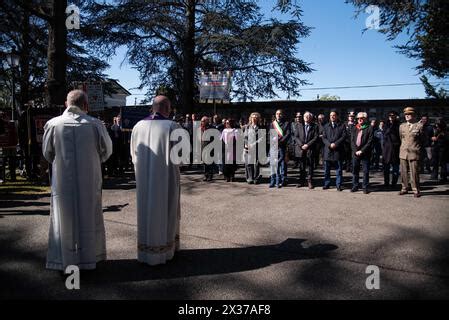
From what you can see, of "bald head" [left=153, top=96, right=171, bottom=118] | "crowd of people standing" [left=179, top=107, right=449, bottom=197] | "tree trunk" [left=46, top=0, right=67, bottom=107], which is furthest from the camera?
"tree trunk" [left=46, top=0, right=67, bottom=107]

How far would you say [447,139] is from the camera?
12.5 m

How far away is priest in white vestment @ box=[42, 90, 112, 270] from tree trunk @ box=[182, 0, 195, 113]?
1667 centimetres

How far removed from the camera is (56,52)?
11.1m

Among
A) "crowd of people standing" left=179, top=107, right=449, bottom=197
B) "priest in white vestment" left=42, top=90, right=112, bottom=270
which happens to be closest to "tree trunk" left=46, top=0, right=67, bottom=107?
"crowd of people standing" left=179, top=107, right=449, bottom=197

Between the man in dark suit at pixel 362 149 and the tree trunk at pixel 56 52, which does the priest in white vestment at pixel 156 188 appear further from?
the tree trunk at pixel 56 52

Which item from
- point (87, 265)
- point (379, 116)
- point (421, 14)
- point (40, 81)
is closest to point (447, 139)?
point (421, 14)

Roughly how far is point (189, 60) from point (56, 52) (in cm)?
1018

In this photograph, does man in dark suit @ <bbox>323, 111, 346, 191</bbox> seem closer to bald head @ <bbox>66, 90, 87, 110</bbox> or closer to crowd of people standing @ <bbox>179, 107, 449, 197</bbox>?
crowd of people standing @ <bbox>179, 107, 449, 197</bbox>

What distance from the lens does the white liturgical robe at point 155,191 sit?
13.9 ft

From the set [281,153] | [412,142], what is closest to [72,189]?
[281,153]

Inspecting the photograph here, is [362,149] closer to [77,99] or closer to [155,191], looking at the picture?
[155,191]

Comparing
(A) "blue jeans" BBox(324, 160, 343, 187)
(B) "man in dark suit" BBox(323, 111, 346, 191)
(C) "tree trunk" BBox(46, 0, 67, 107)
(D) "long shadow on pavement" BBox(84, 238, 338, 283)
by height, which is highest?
(C) "tree trunk" BBox(46, 0, 67, 107)

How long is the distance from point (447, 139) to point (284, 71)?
36.2 ft

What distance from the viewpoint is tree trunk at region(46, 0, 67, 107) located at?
36.3 feet
